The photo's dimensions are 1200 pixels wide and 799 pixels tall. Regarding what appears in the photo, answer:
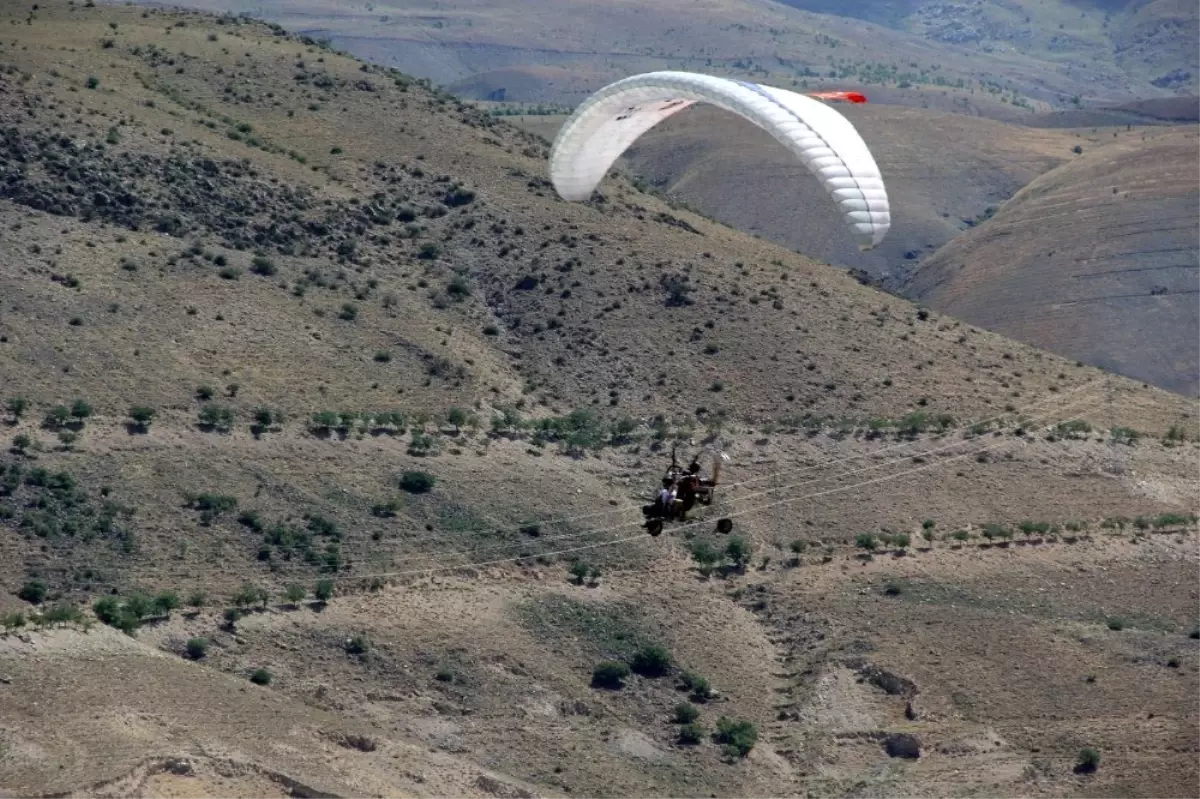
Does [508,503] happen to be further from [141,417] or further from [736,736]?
[736,736]

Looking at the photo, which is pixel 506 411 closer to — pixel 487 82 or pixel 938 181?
pixel 938 181

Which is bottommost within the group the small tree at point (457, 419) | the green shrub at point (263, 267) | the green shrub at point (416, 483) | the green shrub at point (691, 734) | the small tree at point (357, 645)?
the green shrub at point (691, 734)

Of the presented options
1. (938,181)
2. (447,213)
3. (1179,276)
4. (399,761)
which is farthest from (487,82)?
(399,761)

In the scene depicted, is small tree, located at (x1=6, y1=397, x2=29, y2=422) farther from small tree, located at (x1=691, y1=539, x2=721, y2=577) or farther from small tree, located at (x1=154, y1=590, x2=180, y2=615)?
small tree, located at (x1=691, y1=539, x2=721, y2=577)

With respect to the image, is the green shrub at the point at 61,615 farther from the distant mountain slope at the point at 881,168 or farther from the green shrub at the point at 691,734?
the distant mountain slope at the point at 881,168

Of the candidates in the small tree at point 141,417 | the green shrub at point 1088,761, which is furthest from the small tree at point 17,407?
the green shrub at point 1088,761

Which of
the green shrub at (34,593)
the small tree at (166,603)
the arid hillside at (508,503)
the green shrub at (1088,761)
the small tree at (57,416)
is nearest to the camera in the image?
the arid hillside at (508,503)
